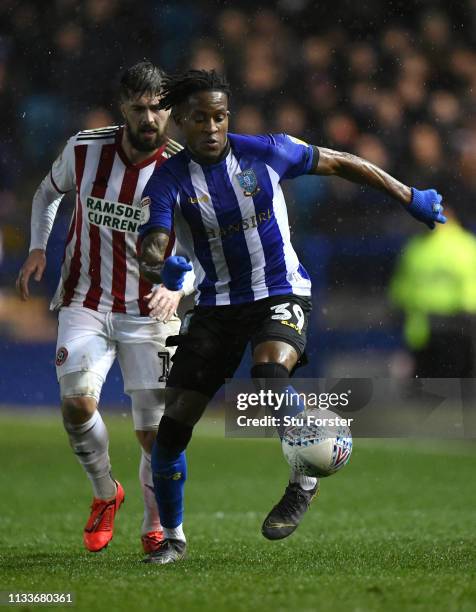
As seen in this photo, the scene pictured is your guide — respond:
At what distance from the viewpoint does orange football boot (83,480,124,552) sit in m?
5.31

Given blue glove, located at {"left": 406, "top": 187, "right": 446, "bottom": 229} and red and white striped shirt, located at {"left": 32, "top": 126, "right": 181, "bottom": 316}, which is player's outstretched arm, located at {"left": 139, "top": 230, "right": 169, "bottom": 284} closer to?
red and white striped shirt, located at {"left": 32, "top": 126, "right": 181, "bottom": 316}

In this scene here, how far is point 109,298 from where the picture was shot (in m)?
5.55

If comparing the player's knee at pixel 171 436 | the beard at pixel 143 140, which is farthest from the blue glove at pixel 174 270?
the beard at pixel 143 140

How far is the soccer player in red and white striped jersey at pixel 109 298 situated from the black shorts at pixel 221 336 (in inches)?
23.7

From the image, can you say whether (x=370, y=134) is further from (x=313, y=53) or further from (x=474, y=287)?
(x=474, y=287)

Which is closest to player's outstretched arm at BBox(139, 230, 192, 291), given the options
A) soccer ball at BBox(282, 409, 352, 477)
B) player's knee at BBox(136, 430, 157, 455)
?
soccer ball at BBox(282, 409, 352, 477)

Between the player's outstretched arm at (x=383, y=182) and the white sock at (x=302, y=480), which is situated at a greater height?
the player's outstretched arm at (x=383, y=182)

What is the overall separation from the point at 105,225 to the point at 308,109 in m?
7.27

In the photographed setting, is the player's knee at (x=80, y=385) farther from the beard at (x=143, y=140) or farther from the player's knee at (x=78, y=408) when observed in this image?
the beard at (x=143, y=140)

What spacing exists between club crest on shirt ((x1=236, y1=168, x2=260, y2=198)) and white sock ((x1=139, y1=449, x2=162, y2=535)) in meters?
1.44

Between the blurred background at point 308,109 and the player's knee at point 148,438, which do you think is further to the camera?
the blurred background at point 308,109

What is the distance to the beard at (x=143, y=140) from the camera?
5434 millimetres

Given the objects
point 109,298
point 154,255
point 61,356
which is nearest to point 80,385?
point 61,356

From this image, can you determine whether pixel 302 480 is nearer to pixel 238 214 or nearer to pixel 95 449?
pixel 238 214
